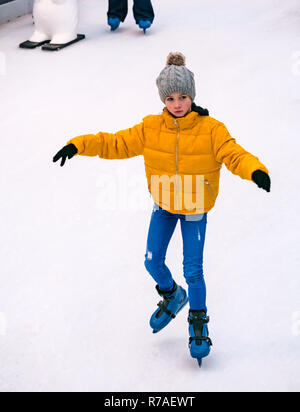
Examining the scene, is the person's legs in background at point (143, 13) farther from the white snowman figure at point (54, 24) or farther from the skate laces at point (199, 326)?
the skate laces at point (199, 326)

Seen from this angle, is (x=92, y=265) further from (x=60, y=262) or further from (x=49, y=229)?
(x=49, y=229)

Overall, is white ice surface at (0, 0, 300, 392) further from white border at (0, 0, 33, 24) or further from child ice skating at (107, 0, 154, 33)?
white border at (0, 0, 33, 24)

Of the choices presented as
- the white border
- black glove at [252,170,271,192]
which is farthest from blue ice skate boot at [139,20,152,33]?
black glove at [252,170,271,192]

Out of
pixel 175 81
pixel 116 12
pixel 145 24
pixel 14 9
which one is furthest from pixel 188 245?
pixel 14 9

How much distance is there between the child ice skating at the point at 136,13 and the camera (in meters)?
6.00

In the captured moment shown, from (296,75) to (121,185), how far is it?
7.11 feet

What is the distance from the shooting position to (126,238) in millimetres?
3043

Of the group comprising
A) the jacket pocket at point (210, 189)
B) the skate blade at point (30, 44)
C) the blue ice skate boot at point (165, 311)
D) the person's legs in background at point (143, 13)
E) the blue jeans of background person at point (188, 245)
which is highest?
the person's legs in background at point (143, 13)

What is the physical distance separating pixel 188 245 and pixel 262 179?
45 cm

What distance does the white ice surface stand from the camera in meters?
2.24

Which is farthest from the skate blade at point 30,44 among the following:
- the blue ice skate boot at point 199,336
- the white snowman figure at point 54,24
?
the blue ice skate boot at point 199,336

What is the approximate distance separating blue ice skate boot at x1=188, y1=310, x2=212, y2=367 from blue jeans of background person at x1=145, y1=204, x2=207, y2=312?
1.2 inches

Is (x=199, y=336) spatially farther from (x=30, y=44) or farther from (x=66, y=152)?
(x=30, y=44)

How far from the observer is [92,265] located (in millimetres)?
2826
